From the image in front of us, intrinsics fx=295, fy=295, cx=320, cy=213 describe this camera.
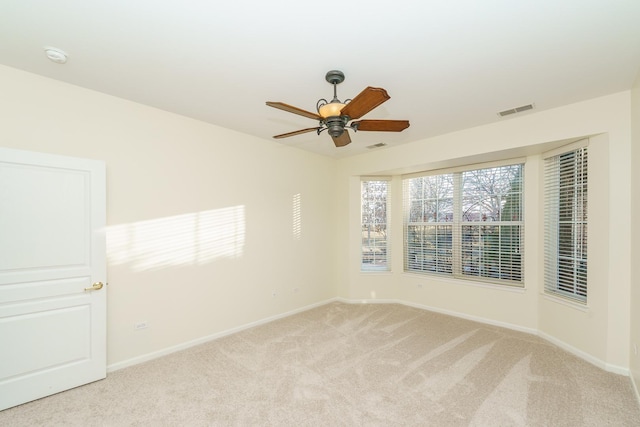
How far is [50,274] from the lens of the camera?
2533 millimetres

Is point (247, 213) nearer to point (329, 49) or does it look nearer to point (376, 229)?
point (376, 229)

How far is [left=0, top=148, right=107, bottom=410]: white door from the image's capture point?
235 cm

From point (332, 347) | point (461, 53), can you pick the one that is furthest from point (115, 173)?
point (461, 53)

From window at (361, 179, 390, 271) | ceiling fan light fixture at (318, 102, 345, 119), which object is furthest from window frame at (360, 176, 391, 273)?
ceiling fan light fixture at (318, 102, 345, 119)

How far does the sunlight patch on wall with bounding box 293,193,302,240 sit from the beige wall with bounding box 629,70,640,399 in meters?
3.89

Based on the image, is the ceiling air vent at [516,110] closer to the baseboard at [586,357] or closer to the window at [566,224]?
the window at [566,224]

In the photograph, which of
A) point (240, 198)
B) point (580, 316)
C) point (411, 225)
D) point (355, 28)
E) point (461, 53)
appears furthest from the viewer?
point (411, 225)

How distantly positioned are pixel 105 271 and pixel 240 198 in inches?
69.1

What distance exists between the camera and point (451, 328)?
406 centimetres

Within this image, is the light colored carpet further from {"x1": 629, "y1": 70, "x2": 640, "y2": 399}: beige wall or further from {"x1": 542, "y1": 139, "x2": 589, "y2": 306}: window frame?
{"x1": 542, "y1": 139, "x2": 589, "y2": 306}: window frame

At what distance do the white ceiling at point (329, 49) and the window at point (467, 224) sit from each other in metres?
1.50

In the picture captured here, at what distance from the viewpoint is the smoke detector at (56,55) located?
219 centimetres

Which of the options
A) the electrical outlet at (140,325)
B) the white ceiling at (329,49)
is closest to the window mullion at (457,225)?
the white ceiling at (329,49)

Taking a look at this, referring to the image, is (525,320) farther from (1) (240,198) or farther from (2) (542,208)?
(1) (240,198)
